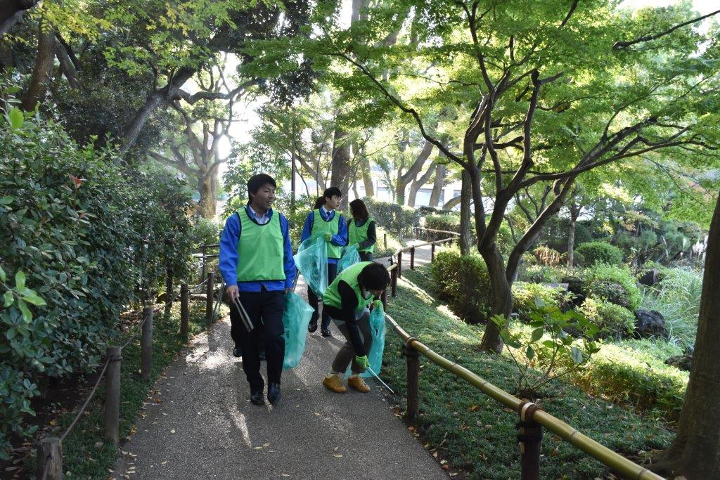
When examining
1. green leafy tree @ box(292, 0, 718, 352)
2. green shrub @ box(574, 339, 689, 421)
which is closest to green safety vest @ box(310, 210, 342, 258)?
green leafy tree @ box(292, 0, 718, 352)

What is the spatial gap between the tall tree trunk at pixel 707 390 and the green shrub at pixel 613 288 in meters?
9.98

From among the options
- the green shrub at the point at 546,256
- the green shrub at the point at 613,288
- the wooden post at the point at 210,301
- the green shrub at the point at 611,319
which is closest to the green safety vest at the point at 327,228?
the wooden post at the point at 210,301

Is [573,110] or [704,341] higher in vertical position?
[573,110]

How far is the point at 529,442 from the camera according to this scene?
293 centimetres

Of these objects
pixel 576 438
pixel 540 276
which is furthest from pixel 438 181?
pixel 576 438

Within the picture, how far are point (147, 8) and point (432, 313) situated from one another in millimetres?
8887

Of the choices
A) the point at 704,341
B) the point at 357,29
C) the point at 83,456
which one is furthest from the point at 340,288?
the point at 357,29

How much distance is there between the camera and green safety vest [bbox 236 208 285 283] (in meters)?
Answer: 4.30

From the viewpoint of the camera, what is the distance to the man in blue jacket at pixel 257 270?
4.28m

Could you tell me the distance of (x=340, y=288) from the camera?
4.54m

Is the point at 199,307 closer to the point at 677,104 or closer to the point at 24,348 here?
the point at 24,348

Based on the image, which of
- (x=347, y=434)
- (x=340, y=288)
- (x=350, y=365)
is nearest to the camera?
(x=347, y=434)

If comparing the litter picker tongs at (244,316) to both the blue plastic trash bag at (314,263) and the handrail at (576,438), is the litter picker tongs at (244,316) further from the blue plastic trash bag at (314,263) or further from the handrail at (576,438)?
the blue plastic trash bag at (314,263)

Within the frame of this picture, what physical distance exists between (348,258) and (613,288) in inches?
373
